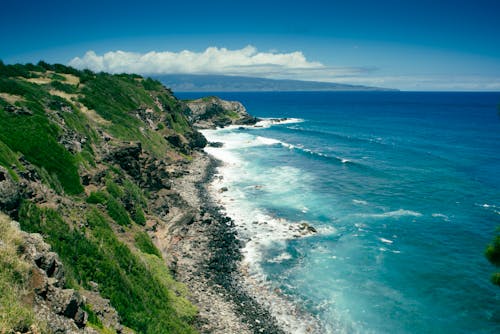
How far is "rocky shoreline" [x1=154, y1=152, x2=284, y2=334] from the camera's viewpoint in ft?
93.0

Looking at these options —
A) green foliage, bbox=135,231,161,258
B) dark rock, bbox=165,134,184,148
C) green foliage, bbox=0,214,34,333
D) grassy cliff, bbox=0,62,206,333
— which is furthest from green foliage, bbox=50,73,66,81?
green foliage, bbox=0,214,34,333

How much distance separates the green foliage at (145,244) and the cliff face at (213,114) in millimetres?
104162

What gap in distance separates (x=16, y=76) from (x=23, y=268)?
60.5 meters

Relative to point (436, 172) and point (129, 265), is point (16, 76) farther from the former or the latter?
point (436, 172)

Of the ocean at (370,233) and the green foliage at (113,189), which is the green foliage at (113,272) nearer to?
the green foliage at (113,189)

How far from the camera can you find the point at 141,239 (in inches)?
1304

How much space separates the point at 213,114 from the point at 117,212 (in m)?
117

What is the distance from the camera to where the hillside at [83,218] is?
13477mm

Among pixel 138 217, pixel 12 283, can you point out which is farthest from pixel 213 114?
pixel 12 283

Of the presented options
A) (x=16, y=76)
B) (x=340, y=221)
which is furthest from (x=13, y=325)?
(x=16, y=76)

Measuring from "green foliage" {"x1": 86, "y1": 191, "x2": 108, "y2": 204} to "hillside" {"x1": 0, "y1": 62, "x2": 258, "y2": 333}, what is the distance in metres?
0.11

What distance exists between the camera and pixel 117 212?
110 feet

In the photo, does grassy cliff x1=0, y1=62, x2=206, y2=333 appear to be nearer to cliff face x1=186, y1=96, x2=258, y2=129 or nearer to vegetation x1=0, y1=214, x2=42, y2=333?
vegetation x1=0, y1=214, x2=42, y2=333

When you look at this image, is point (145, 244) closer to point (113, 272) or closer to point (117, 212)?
point (117, 212)
